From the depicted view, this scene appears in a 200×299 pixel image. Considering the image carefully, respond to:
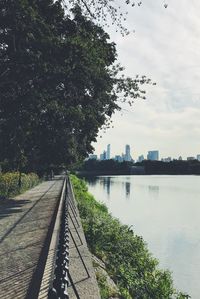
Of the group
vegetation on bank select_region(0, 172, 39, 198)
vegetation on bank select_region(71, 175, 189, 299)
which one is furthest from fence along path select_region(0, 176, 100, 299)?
vegetation on bank select_region(0, 172, 39, 198)

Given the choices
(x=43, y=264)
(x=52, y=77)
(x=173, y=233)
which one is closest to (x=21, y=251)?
(x=43, y=264)

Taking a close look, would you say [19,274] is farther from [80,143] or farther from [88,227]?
[80,143]

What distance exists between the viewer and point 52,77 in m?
20.7

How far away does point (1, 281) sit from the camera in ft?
26.8

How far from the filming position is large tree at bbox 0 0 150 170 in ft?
54.1

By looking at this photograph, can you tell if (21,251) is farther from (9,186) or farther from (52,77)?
(9,186)

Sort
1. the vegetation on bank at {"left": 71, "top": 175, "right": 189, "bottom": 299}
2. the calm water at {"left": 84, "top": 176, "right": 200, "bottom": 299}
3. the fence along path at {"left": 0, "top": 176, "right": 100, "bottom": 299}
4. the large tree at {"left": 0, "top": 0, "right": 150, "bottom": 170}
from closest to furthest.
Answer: the fence along path at {"left": 0, "top": 176, "right": 100, "bottom": 299} → the vegetation on bank at {"left": 71, "top": 175, "right": 189, "bottom": 299} → the large tree at {"left": 0, "top": 0, "right": 150, "bottom": 170} → the calm water at {"left": 84, "top": 176, "right": 200, "bottom": 299}

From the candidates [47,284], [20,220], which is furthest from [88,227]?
[47,284]

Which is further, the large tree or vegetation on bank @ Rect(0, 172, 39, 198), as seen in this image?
vegetation on bank @ Rect(0, 172, 39, 198)

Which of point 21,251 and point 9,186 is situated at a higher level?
point 9,186

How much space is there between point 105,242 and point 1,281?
7.09 m

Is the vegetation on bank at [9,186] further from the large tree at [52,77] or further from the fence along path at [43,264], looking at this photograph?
the fence along path at [43,264]

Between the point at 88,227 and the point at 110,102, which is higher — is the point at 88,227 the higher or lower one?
the lower one

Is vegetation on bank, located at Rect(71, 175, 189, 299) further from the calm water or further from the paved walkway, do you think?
the calm water
